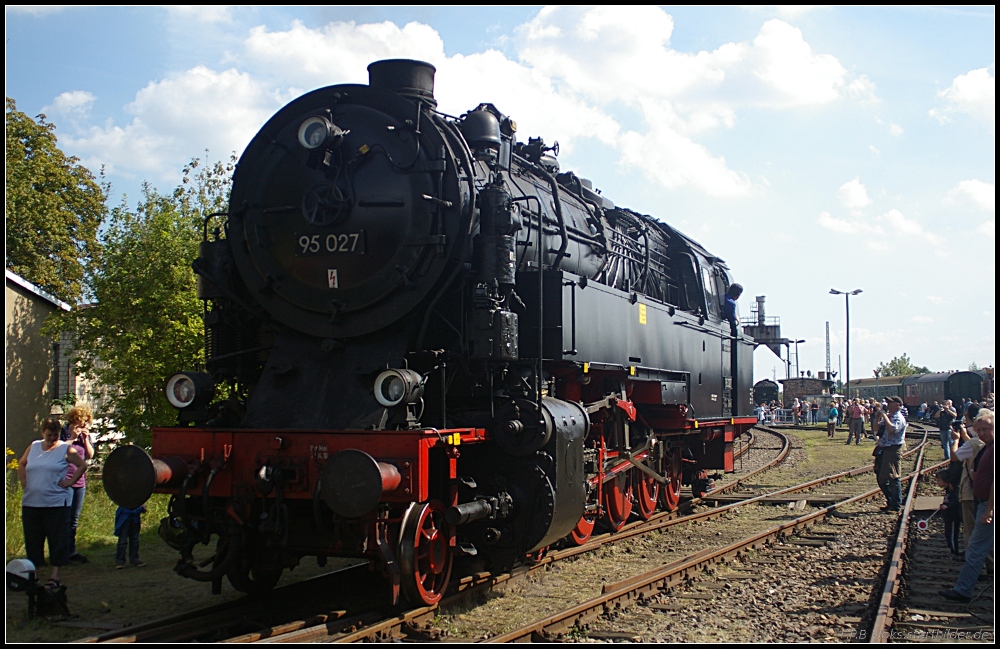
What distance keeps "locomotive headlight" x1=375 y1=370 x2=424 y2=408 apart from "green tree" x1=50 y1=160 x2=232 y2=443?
684 cm

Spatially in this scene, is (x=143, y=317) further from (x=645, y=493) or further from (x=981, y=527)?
(x=981, y=527)

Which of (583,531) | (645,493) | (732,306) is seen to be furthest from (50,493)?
(732,306)

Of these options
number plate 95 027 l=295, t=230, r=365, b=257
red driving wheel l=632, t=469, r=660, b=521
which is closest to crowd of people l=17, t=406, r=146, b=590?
number plate 95 027 l=295, t=230, r=365, b=257

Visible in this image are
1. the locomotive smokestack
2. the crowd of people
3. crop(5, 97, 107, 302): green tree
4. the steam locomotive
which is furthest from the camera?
crop(5, 97, 107, 302): green tree

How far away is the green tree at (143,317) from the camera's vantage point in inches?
480

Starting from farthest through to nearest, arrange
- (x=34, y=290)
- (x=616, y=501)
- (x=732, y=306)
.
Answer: (x=34, y=290), (x=732, y=306), (x=616, y=501)

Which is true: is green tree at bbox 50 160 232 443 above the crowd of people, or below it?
above

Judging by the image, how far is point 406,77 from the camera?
7262mm

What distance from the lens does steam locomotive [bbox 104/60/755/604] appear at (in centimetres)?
585

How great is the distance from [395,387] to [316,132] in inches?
85.9

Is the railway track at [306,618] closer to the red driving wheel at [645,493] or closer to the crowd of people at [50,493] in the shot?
the crowd of people at [50,493]

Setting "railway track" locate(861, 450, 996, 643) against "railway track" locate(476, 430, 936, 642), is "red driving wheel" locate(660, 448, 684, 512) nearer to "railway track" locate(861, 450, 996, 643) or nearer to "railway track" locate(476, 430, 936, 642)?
"railway track" locate(476, 430, 936, 642)

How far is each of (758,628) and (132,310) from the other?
10.2 meters

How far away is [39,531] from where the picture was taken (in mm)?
6871
